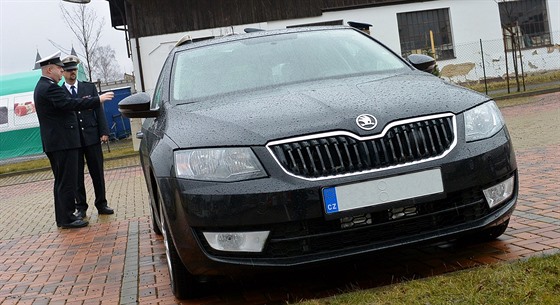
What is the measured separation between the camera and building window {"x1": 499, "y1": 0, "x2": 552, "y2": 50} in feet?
113

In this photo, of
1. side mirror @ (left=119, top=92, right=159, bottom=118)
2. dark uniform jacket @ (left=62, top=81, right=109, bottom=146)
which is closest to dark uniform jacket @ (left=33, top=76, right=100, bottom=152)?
dark uniform jacket @ (left=62, top=81, right=109, bottom=146)

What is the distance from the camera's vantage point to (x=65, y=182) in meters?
8.20

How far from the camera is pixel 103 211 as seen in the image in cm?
891

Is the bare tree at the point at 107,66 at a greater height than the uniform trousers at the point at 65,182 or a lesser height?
greater

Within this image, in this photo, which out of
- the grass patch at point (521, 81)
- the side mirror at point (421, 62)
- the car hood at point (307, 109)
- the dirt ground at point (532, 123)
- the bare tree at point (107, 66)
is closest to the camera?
the car hood at point (307, 109)

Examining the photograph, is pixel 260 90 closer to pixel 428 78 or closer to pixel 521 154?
pixel 428 78

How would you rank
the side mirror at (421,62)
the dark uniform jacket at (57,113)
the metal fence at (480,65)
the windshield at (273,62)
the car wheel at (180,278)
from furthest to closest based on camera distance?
the metal fence at (480,65), the dark uniform jacket at (57,113), the side mirror at (421,62), the windshield at (273,62), the car wheel at (180,278)

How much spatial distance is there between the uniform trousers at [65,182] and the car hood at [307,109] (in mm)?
4206

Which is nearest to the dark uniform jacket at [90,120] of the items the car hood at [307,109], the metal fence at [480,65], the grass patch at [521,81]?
the car hood at [307,109]

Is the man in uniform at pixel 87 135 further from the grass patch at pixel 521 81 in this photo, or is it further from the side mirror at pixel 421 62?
the grass patch at pixel 521 81

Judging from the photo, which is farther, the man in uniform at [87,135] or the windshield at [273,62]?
the man in uniform at [87,135]

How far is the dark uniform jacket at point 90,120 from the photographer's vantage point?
867 cm

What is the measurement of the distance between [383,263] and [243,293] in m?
0.89

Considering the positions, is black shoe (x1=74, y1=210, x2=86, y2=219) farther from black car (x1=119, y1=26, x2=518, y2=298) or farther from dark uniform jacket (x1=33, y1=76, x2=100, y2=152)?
black car (x1=119, y1=26, x2=518, y2=298)
